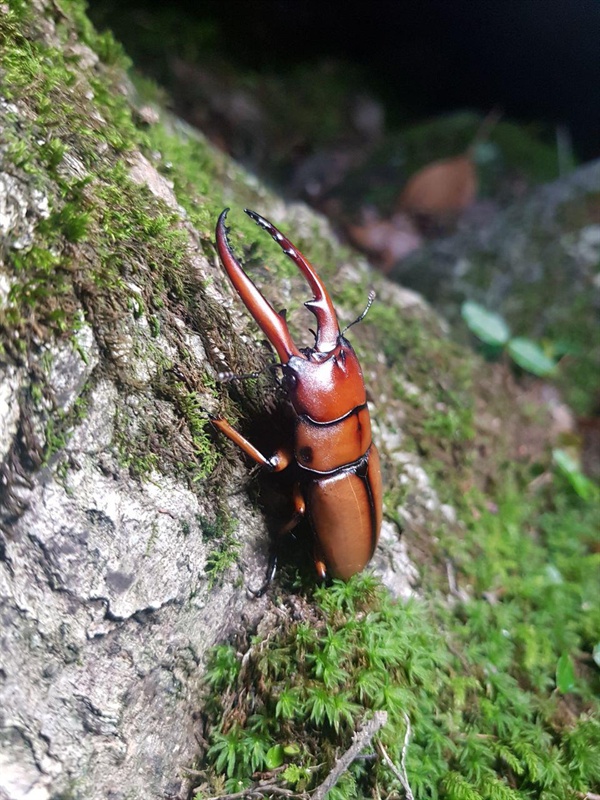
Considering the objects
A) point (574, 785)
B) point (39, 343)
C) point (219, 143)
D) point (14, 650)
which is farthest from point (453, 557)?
point (219, 143)

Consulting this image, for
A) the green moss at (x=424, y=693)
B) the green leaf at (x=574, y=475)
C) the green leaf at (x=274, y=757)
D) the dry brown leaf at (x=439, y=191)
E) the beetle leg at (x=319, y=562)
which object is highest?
the dry brown leaf at (x=439, y=191)

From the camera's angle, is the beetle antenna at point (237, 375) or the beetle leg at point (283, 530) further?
the beetle leg at point (283, 530)

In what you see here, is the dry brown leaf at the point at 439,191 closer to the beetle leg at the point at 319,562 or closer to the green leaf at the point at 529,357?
the green leaf at the point at 529,357

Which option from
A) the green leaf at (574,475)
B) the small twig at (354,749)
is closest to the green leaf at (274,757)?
the small twig at (354,749)

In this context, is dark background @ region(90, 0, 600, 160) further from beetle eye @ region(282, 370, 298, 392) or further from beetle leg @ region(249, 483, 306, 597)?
beetle leg @ region(249, 483, 306, 597)

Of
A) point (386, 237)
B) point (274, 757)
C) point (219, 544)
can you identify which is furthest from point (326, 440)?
point (386, 237)

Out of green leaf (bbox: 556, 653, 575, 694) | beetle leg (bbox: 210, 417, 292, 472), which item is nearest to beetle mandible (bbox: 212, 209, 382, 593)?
beetle leg (bbox: 210, 417, 292, 472)
